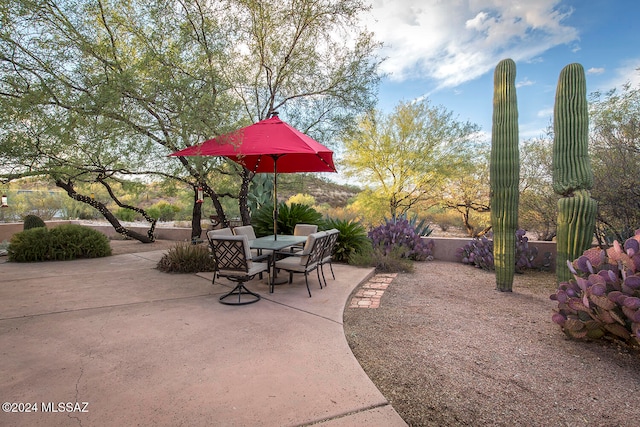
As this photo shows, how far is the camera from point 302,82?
7922 mm

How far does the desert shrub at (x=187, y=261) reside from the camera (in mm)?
6176

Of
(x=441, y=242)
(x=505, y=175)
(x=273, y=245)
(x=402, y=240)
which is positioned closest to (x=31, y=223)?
(x=273, y=245)

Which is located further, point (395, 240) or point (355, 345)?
point (395, 240)

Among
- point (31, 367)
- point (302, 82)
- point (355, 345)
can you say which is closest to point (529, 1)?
point (302, 82)

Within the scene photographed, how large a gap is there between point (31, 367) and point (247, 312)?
1.93m

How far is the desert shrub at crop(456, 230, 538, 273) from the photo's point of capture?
273 inches

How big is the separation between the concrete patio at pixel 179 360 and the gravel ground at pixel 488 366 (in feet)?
0.97

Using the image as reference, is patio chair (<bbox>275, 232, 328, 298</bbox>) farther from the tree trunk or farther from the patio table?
the tree trunk

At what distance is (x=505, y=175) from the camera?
533 centimetres

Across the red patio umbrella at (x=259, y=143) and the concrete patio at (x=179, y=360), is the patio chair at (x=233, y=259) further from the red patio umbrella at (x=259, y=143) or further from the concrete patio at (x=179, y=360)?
the red patio umbrella at (x=259, y=143)

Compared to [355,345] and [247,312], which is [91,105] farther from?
[355,345]

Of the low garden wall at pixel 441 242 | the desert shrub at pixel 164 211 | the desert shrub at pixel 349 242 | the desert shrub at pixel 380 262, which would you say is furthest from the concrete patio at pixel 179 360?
the desert shrub at pixel 164 211

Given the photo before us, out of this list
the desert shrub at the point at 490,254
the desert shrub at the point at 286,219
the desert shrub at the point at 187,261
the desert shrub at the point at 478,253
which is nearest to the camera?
the desert shrub at the point at 187,261

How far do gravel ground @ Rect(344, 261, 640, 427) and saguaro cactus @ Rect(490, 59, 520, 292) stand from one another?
866mm
